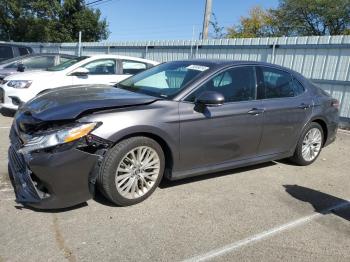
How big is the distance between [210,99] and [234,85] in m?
0.77

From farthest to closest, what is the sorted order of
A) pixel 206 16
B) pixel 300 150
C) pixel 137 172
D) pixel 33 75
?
pixel 206 16, pixel 33 75, pixel 300 150, pixel 137 172

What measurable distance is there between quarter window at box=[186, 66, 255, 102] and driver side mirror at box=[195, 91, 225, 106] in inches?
6.4

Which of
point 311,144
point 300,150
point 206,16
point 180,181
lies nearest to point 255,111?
point 180,181

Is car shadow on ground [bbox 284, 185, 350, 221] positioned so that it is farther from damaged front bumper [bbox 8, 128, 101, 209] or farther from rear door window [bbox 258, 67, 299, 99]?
damaged front bumper [bbox 8, 128, 101, 209]

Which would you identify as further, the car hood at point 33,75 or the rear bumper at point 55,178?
the car hood at point 33,75

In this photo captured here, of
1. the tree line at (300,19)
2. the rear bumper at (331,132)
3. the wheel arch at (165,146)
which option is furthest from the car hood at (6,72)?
the tree line at (300,19)

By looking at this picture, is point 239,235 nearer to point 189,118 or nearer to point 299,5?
point 189,118

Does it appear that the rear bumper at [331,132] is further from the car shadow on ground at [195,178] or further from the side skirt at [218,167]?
the car shadow on ground at [195,178]

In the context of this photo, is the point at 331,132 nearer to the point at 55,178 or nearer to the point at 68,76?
the point at 55,178

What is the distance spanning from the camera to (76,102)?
12.6 feet

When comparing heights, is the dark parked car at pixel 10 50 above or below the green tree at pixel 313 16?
below

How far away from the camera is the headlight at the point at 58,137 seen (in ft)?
11.3

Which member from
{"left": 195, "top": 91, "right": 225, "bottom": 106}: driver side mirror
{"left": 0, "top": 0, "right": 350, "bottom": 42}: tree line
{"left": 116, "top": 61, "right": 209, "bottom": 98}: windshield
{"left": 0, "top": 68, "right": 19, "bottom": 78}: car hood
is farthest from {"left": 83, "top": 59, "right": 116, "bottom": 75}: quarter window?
{"left": 0, "top": 0, "right": 350, "bottom": 42}: tree line

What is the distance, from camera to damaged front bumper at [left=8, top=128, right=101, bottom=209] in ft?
11.1
